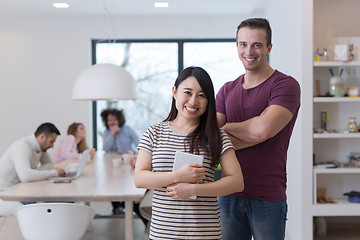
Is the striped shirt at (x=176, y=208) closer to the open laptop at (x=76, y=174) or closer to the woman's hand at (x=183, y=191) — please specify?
the woman's hand at (x=183, y=191)

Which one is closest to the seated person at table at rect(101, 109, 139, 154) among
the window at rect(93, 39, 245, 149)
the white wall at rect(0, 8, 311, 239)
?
the white wall at rect(0, 8, 311, 239)

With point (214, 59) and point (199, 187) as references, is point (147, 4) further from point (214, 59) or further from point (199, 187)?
point (199, 187)

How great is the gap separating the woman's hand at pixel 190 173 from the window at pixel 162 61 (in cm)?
496

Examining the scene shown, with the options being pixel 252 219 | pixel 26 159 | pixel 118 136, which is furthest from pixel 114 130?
pixel 252 219

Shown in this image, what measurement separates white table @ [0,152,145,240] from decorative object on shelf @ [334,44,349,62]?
1.99 meters

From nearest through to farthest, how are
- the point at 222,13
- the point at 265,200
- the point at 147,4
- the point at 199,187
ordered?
the point at 199,187, the point at 265,200, the point at 147,4, the point at 222,13

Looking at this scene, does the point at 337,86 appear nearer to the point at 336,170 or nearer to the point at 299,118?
the point at 299,118

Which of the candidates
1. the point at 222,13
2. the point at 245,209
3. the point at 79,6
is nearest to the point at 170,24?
the point at 222,13

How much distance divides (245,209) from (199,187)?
0.40m

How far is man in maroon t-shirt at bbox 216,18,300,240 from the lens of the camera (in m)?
1.75

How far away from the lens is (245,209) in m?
1.86

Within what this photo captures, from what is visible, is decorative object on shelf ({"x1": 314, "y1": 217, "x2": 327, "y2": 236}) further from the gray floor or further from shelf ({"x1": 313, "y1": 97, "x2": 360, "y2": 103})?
the gray floor

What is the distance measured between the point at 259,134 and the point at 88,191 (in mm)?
1829

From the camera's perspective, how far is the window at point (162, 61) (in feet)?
21.3
